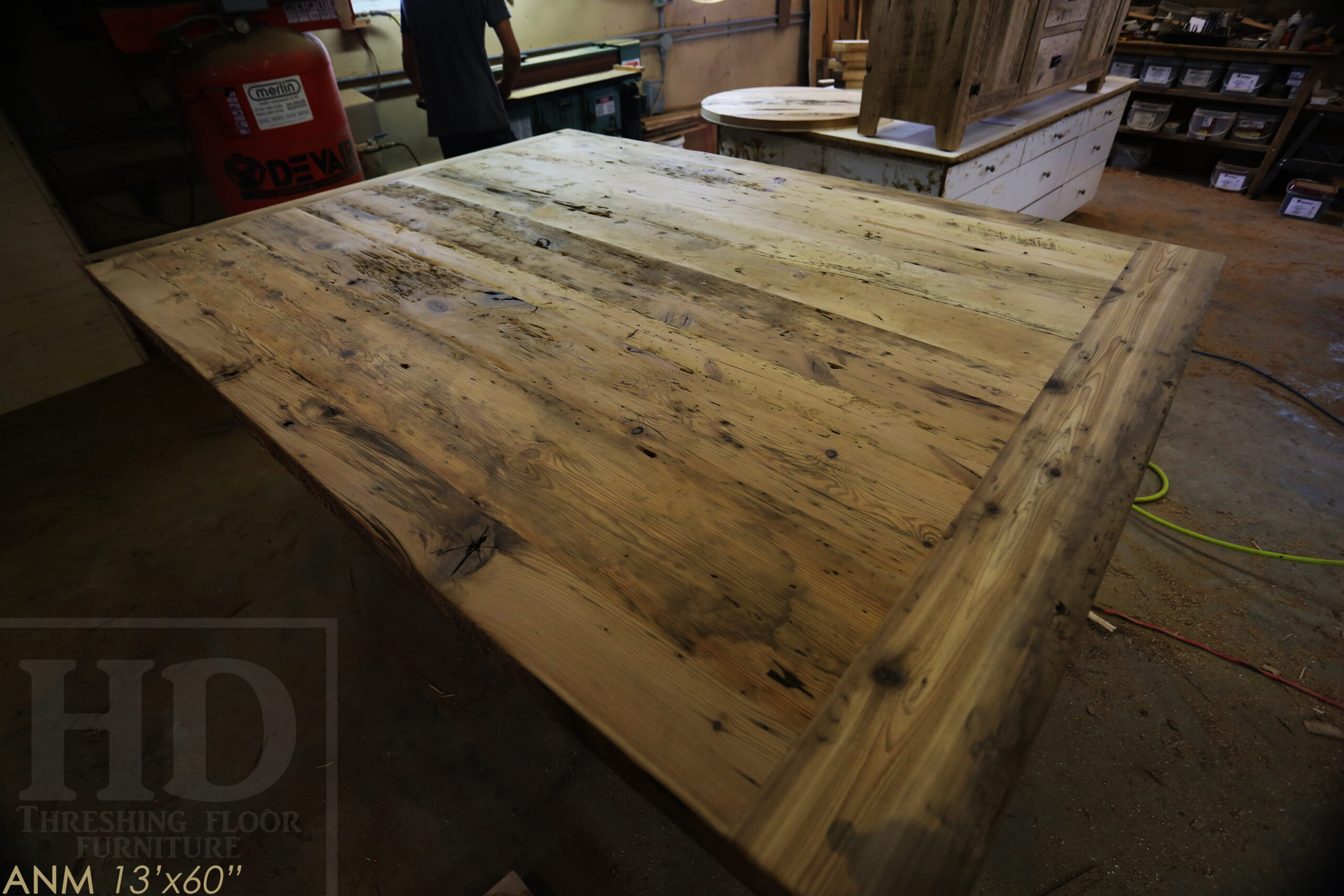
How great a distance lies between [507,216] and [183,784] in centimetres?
152

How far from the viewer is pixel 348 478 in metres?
0.82

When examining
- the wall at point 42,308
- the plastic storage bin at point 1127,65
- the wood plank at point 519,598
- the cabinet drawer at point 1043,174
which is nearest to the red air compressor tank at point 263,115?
the wall at point 42,308

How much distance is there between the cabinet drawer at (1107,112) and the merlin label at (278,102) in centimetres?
358

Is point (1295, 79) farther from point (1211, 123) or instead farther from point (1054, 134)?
point (1054, 134)

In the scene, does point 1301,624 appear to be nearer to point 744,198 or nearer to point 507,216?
point 744,198

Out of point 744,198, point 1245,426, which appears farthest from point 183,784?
point 1245,426

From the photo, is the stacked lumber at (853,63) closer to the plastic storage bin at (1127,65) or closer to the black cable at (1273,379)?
the black cable at (1273,379)

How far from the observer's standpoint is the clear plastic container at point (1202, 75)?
157 inches

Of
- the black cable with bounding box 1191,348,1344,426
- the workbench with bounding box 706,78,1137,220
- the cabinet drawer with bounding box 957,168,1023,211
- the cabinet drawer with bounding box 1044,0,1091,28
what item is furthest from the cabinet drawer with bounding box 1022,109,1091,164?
the black cable with bounding box 1191,348,1344,426

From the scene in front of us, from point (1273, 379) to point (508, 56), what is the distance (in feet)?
12.1

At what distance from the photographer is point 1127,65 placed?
14.0 feet

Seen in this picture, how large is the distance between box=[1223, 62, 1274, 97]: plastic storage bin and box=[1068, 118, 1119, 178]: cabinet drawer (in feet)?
4.42

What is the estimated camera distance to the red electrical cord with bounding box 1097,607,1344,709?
1469 millimetres

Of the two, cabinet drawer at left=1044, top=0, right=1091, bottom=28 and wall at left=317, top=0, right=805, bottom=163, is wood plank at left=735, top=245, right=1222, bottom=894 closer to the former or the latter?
cabinet drawer at left=1044, top=0, right=1091, bottom=28
